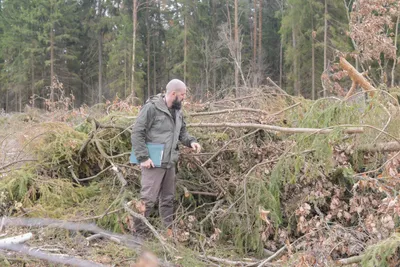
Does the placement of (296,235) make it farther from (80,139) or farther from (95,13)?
(95,13)

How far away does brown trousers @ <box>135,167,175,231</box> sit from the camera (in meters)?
3.92

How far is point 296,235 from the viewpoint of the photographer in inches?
163

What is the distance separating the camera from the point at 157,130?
12.9ft

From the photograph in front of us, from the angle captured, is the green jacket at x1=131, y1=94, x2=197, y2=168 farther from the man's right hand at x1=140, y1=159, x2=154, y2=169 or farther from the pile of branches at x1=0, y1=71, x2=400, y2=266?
the pile of branches at x1=0, y1=71, x2=400, y2=266

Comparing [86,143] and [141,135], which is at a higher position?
[141,135]

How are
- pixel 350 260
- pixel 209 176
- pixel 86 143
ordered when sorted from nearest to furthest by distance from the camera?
pixel 350 260 < pixel 209 176 < pixel 86 143

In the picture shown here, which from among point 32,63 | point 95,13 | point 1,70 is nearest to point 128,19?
point 95,13

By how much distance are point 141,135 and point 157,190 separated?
0.60m

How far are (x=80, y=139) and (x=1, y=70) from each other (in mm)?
29646

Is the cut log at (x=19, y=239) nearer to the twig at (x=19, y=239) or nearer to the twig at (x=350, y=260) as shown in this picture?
the twig at (x=19, y=239)

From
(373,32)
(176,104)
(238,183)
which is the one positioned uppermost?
(373,32)

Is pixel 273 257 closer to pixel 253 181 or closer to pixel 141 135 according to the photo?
pixel 253 181

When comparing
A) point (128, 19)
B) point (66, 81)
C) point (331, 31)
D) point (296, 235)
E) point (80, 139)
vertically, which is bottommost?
point (296, 235)

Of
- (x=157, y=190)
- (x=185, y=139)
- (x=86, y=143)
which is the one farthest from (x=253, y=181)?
(x=86, y=143)
